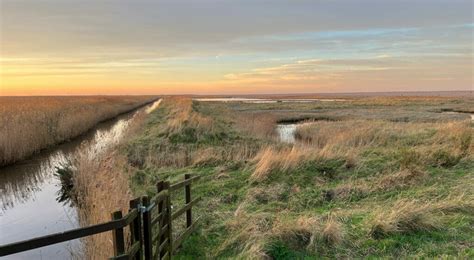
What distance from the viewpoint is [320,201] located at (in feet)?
33.8

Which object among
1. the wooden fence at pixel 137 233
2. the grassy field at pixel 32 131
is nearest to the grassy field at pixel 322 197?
the wooden fence at pixel 137 233

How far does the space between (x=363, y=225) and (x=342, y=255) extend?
1.19 metres

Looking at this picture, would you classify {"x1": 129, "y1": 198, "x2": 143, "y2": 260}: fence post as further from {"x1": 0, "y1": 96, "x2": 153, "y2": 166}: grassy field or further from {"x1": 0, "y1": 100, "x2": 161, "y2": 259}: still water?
{"x1": 0, "y1": 96, "x2": 153, "y2": 166}: grassy field

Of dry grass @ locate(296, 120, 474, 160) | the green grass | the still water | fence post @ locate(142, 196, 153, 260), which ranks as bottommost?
the still water

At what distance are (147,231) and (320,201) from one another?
5984mm

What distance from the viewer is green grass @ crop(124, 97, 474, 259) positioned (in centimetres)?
708

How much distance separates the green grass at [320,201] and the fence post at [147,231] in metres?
1.88

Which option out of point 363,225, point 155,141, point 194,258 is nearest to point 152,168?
point 155,141

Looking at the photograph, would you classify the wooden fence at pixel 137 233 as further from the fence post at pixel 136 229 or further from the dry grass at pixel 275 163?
the dry grass at pixel 275 163

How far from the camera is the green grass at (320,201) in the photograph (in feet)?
23.2

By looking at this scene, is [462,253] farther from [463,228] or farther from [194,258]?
[194,258]

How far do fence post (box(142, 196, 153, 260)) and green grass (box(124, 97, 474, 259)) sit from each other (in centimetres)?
188

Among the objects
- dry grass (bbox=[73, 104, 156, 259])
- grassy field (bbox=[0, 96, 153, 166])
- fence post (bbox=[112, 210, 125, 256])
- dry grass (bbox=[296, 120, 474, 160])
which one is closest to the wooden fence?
fence post (bbox=[112, 210, 125, 256])

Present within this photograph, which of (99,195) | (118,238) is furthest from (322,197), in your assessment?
(118,238)
